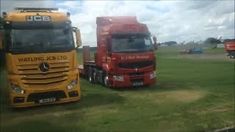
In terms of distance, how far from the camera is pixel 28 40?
1393cm

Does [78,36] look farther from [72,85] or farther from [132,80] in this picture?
[132,80]

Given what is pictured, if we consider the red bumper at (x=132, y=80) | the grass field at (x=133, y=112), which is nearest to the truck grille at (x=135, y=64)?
the red bumper at (x=132, y=80)

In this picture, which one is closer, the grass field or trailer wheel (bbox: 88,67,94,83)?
the grass field

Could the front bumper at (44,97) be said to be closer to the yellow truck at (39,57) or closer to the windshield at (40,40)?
the yellow truck at (39,57)

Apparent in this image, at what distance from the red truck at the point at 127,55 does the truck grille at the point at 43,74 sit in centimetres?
492

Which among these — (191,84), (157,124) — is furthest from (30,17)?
(191,84)

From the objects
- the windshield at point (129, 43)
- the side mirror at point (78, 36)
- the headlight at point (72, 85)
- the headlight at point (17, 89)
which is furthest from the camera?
the windshield at point (129, 43)

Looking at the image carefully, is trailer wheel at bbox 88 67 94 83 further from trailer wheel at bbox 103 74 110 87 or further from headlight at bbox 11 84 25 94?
headlight at bbox 11 84 25 94

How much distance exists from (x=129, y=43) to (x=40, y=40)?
6.07 meters

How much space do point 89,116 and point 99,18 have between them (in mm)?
9668

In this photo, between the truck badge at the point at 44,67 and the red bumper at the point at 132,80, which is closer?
the truck badge at the point at 44,67

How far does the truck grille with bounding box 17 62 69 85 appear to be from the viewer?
13.7 metres

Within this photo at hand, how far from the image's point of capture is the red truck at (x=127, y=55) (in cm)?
1898

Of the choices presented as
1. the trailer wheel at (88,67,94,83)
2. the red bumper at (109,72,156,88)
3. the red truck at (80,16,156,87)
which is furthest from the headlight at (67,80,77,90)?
the trailer wheel at (88,67,94,83)
